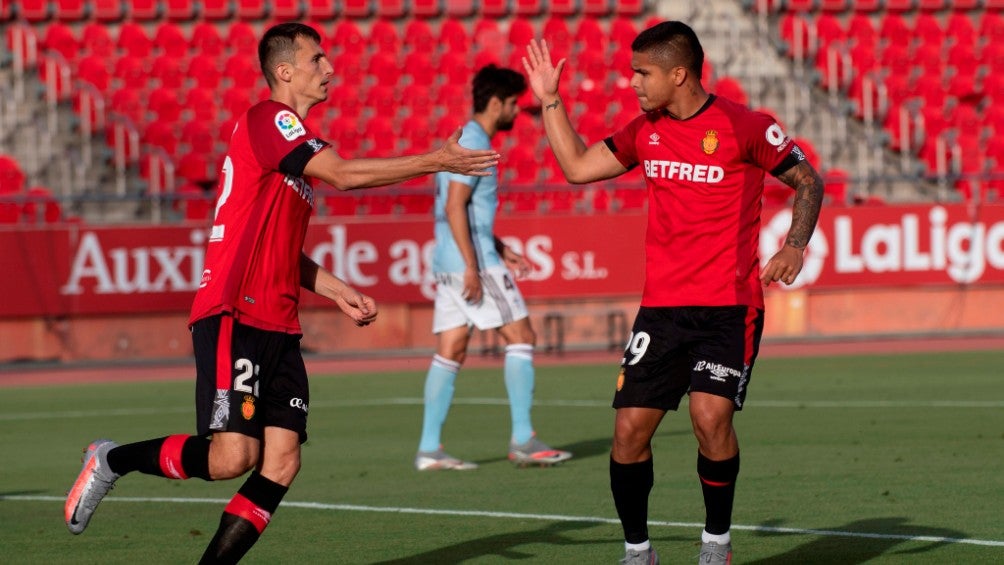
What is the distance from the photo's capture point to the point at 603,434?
478 inches

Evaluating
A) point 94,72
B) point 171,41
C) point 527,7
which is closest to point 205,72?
point 171,41

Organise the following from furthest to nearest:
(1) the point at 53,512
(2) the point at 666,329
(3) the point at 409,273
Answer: (3) the point at 409,273, (1) the point at 53,512, (2) the point at 666,329

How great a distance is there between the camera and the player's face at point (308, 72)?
20.8 ft

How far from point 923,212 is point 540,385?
735 centimetres

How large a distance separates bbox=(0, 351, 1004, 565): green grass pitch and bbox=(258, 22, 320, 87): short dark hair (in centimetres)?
231

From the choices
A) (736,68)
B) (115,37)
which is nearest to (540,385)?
(736,68)

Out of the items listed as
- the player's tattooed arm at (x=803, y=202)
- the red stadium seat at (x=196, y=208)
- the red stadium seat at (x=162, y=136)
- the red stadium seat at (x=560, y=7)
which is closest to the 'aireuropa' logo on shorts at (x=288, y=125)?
the player's tattooed arm at (x=803, y=202)

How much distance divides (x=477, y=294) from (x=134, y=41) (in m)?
17.9

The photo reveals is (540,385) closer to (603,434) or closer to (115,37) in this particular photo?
(603,434)

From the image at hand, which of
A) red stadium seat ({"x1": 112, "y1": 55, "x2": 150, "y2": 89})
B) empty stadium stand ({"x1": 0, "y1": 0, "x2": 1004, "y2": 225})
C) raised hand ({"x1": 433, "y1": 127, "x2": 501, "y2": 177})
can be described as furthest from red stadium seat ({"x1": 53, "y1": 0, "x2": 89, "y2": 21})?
raised hand ({"x1": 433, "y1": 127, "x2": 501, "y2": 177})

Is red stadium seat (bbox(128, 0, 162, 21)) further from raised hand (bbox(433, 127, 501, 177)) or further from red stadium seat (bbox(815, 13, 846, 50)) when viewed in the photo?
raised hand (bbox(433, 127, 501, 177))

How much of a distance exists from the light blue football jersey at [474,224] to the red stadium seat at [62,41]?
17.3 meters

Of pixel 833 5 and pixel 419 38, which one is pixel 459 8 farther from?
pixel 833 5

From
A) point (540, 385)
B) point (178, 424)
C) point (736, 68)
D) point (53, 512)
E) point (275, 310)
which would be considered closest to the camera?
point (275, 310)
